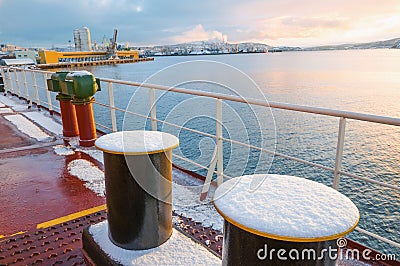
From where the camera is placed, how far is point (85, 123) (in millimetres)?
3971

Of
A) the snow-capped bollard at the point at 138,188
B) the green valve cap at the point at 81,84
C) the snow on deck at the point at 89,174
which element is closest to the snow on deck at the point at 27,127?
the green valve cap at the point at 81,84

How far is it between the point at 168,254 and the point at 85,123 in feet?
9.24

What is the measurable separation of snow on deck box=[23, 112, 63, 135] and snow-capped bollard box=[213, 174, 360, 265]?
4.44 metres

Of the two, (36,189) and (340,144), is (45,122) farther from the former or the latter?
(340,144)

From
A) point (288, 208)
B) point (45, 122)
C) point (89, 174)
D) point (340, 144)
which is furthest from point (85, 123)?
point (288, 208)

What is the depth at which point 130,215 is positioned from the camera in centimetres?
159

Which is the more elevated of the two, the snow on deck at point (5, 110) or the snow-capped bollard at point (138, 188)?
the snow-capped bollard at point (138, 188)

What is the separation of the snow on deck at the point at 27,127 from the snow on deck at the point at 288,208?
419 cm

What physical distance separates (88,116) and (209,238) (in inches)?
103

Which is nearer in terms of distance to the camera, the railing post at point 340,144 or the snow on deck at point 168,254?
the snow on deck at point 168,254

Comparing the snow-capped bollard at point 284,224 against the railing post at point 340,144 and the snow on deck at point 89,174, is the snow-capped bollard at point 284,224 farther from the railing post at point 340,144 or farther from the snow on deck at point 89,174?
the snow on deck at point 89,174

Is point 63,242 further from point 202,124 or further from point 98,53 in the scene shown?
point 98,53

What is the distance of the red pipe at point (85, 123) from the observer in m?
3.92

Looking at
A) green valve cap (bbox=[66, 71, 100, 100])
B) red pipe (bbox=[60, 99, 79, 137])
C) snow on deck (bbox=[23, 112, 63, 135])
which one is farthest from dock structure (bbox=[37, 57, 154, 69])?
green valve cap (bbox=[66, 71, 100, 100])
